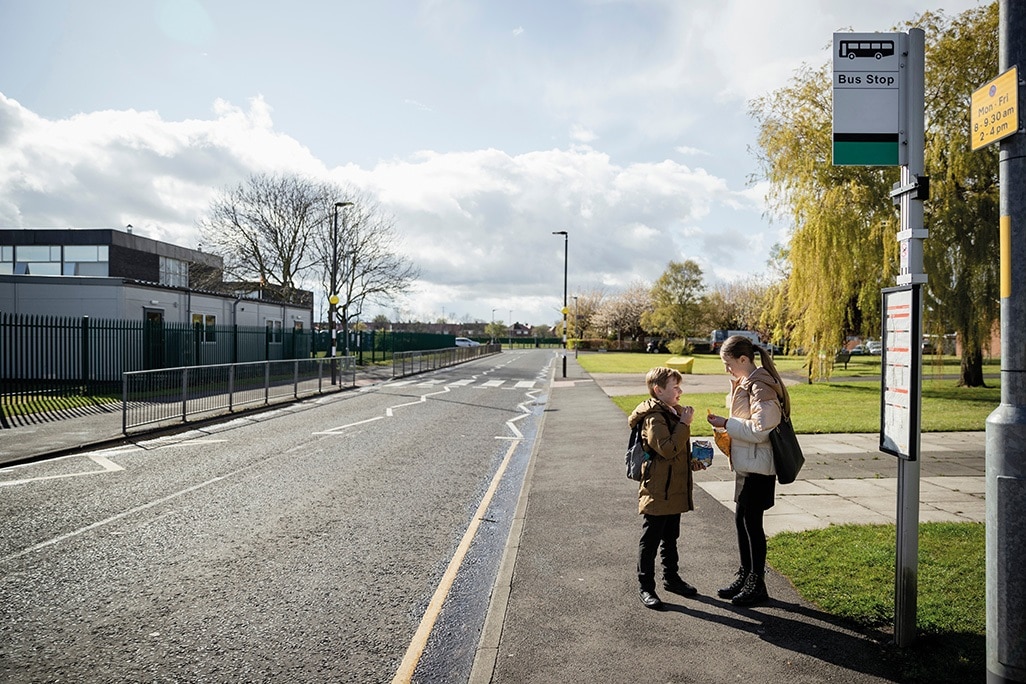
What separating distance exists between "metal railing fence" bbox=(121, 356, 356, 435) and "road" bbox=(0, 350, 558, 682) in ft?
6.98

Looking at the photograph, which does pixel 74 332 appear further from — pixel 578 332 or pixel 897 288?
pixel 578 332

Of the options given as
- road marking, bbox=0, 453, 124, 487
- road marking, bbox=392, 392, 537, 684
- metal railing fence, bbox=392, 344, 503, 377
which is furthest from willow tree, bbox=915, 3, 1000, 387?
metal railing fence, bbox=392, 344, 503, 377

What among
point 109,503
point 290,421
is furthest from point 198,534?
point 290,421

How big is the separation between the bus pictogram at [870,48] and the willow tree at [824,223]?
53.9ft

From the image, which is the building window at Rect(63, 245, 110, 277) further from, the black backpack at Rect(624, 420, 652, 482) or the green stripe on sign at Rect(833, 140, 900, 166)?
the green stripe on sign at Rect(833, 140, 900, 166)

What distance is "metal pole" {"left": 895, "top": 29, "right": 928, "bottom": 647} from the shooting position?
3688 millimetres

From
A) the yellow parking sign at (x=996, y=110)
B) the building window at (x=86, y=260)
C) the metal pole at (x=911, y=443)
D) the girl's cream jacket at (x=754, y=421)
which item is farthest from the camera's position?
the building window at (x=86, y=260)

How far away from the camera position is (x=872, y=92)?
4.11 meters

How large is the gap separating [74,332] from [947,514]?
851 inches

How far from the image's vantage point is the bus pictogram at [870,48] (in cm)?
411

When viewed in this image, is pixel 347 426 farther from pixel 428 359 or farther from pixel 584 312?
pixel 584 312

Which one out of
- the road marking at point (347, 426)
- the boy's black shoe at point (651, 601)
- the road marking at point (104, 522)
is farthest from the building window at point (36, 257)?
the boy's black shoe at point (651, 601)

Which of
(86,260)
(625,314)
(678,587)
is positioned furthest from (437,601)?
(625,314)

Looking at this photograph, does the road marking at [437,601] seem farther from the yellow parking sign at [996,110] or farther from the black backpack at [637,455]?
the yellow parking sign at [996,110]
